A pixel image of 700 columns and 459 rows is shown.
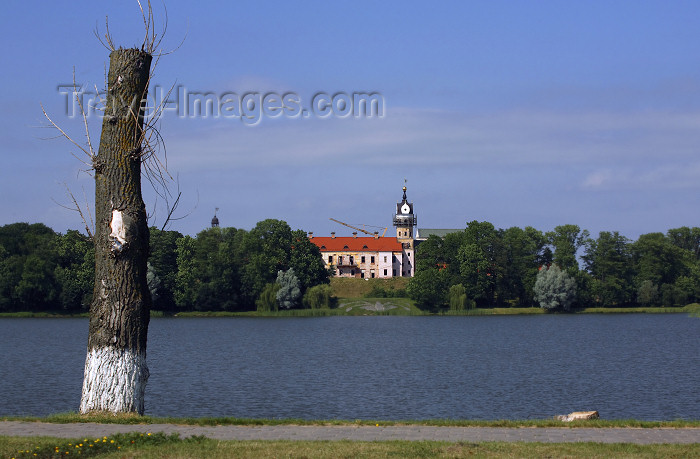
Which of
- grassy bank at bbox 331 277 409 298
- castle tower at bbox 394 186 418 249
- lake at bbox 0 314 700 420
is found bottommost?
lake at bbox 0 314 700 420

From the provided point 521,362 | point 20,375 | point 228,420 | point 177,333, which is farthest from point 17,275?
point 228,420

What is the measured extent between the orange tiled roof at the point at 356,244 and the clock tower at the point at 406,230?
4478 mm

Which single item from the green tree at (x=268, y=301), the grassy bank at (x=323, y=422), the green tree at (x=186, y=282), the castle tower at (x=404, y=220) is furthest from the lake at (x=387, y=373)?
the castle tower at (x=404, y=220)

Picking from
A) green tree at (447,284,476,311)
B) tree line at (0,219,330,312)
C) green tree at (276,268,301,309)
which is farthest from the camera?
green tree at (447,284,476,311)

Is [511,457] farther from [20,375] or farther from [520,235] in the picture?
[520,235]

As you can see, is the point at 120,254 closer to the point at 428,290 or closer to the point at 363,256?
the point at 428,290

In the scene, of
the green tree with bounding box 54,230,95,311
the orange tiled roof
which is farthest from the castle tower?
the green tree with bounding box 54,230,95,311

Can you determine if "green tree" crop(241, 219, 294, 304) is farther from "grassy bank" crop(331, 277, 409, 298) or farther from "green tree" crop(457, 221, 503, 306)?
"green tree" crop(457, 221, 503, 306)

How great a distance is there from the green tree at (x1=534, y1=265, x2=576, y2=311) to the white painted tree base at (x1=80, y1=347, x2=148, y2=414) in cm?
7939

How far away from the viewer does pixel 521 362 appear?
37.2 meters

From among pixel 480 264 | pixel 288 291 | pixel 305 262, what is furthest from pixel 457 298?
pixel 288 291

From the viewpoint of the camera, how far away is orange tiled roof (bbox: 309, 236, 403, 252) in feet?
470

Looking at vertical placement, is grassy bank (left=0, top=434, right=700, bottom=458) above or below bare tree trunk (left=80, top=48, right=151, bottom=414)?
below

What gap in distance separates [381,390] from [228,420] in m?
14.6
